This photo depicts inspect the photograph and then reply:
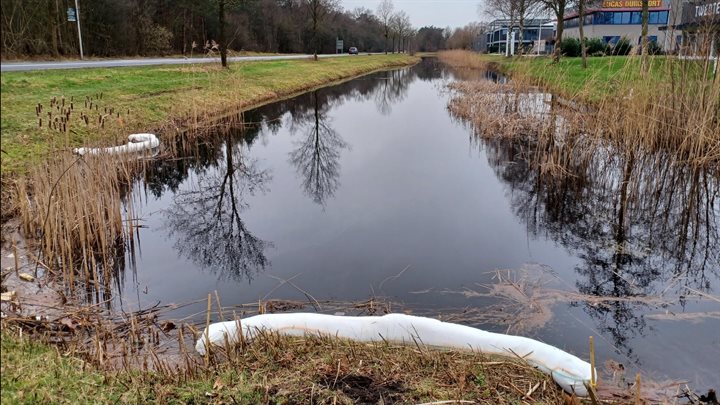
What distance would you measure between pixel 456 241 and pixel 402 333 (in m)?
2.82

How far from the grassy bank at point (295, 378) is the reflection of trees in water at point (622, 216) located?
149cm

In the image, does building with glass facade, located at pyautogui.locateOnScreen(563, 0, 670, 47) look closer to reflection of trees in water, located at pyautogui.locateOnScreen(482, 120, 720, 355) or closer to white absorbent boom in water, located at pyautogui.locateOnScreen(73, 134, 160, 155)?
reflection of trees in water, located at pyautogui.locateOnScreen(482, 120, 720, 355)

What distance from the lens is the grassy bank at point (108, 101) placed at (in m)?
7.51

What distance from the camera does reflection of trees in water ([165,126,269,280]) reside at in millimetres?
5879

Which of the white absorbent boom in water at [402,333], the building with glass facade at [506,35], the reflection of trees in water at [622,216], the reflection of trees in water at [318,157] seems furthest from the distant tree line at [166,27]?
the building with glass facade at [506,35]

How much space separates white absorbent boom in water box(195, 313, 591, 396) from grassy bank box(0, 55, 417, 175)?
309cm

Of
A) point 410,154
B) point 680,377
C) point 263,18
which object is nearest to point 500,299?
point 680,377

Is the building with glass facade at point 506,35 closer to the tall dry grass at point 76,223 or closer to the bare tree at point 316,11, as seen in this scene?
the bare tree at point 316,11

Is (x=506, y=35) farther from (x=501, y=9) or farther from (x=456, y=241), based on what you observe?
(x=456, y=241)

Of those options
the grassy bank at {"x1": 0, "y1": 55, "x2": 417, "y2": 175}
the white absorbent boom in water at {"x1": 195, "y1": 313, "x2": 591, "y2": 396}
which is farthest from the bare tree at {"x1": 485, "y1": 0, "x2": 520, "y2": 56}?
the white absorbent boom in water at {"x1": 195, "y1": 313, "x2": 591, "y2": 396}

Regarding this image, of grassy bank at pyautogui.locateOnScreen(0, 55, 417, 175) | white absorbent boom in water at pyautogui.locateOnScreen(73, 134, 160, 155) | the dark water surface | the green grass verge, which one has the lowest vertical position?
the dark water surface

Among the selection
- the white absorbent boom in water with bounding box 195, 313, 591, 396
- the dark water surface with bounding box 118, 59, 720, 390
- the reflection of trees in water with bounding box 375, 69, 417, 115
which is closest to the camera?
the white absorbent boom in water with bounding box 195, 313, 591, 396

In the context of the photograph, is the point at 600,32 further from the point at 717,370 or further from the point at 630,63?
the point at 717,370

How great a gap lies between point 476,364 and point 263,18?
4544cm
